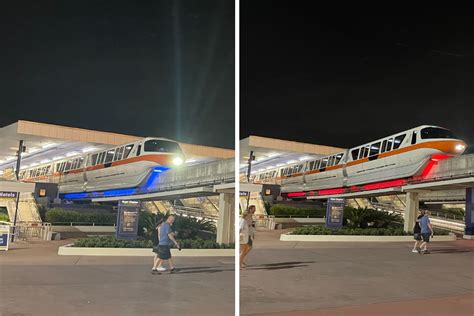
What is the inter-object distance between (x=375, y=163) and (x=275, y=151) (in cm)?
148

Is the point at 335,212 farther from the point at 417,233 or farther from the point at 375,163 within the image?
the point at 417,233

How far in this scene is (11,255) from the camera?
5383mm

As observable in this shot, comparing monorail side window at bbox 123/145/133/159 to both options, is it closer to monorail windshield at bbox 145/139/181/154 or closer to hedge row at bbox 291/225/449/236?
monorail windshield at bbox 145/139/181/154

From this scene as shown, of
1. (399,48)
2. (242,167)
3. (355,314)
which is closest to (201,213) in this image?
(242,167)

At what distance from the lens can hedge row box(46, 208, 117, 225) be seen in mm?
5281

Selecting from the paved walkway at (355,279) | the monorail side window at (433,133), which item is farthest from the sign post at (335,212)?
the monorail side window at (433,133)

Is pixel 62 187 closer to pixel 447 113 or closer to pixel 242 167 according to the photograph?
pixel 242 167

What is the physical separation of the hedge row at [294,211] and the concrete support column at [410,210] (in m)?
1.17

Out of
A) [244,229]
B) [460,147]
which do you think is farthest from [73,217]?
[460,147]

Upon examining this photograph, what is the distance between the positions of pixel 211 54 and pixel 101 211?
94.0 inches

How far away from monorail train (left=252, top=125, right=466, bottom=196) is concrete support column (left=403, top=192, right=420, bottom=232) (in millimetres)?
345

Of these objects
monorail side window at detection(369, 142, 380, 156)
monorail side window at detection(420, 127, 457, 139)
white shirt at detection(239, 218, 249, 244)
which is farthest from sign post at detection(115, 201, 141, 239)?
monorail side window at detection(420, 127, 457, 139)

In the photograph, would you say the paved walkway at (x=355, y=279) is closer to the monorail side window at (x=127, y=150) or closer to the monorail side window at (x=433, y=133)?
the monorail side window at (x=433, y=133)

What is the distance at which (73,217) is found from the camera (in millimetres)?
5438
